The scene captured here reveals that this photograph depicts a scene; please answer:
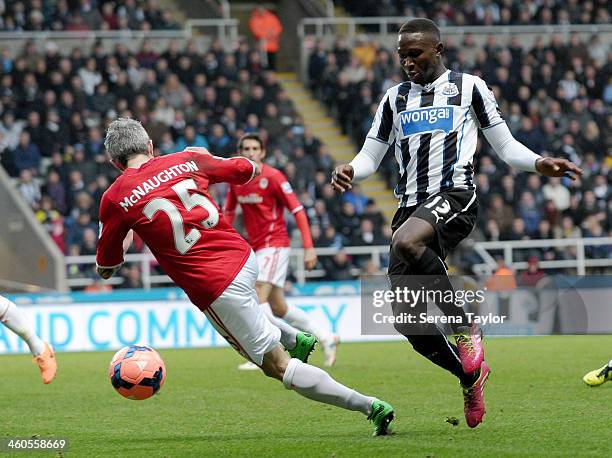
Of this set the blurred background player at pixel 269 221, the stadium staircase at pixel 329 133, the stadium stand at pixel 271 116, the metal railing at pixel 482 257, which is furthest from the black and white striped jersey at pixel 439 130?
the stadium staircase at pixel 329 133

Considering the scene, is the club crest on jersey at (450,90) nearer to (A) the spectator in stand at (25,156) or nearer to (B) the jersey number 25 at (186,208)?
(B) the jersey number 25 at (186,208)

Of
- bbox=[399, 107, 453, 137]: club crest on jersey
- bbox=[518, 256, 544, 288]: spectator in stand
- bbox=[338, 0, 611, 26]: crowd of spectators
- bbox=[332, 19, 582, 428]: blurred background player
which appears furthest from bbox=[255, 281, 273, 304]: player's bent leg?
bbox=[338, 0, 611, 26]: crowd of spectators

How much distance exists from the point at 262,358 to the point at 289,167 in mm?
14542

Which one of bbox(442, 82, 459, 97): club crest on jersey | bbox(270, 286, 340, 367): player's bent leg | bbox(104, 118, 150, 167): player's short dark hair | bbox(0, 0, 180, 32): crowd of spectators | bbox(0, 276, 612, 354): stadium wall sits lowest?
bbox(0, 276, 612, 354): stadium wall

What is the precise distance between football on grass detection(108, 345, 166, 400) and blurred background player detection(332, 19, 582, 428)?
5.27 ft

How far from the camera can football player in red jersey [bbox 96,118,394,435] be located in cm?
704

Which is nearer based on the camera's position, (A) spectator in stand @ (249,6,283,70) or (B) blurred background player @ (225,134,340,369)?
(B) blurred background player @ (225,134,340,369)

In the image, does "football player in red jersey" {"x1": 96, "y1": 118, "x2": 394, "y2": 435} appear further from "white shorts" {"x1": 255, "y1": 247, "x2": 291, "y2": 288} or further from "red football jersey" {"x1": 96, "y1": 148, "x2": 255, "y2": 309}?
"white shorts" {"x1": 255, "y1": 247, "x2": 291, "y2": 288}

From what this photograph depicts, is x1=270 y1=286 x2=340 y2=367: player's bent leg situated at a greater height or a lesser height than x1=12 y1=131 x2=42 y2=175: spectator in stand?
lesser

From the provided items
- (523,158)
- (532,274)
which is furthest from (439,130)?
(532,274)

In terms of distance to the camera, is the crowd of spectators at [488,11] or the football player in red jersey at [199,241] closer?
the football player in red jersey at [199,241]

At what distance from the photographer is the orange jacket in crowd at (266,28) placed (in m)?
26.6

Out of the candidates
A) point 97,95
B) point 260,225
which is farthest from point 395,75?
point 260,225

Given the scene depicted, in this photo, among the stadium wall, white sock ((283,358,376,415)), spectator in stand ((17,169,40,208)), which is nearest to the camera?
white sock ((283,358,376,415))
